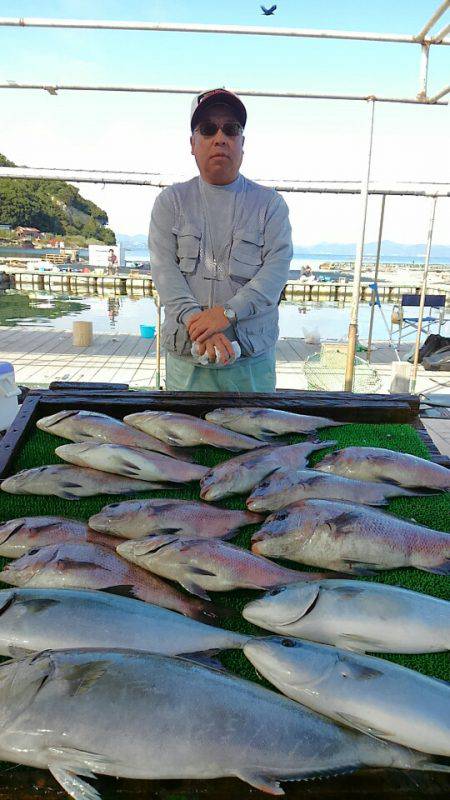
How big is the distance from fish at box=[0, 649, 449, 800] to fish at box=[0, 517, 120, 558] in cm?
54

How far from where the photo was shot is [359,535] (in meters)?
1.65

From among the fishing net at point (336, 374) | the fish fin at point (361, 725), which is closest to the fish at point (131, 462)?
the fish fin at point (361, 725)

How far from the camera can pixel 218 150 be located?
288 centimetres

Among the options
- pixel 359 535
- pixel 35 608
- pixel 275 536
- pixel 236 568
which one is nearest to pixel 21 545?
pixel 35 608

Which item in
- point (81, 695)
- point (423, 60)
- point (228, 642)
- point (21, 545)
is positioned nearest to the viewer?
point (81, 695)

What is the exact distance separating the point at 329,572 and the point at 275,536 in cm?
20

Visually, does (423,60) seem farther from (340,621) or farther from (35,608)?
(35,608)

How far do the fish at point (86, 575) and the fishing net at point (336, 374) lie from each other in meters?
6.16

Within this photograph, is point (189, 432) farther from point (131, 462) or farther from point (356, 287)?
point (356, 287)

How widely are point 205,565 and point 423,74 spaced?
4.36 metres

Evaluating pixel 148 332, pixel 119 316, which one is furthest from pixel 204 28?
pixel 119 316

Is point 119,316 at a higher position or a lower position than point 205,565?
lower

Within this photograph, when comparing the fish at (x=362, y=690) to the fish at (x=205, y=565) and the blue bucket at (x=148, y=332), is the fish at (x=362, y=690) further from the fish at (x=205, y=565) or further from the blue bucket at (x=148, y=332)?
the blue bucket at (x=148, y=332)

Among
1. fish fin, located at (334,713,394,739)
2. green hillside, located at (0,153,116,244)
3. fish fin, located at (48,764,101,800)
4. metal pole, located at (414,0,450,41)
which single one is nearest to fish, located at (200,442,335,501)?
fish fin, located at (334,713,394,739)
